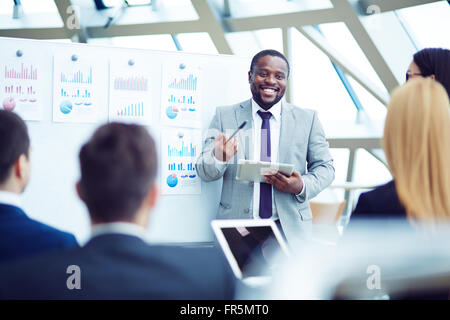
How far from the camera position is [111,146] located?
1173 millimetres

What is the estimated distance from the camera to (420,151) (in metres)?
1.34

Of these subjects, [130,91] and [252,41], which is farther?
[252,41]

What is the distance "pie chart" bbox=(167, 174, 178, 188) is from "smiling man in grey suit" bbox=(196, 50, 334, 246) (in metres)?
0.21

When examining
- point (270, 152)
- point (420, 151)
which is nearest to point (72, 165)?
point (270, 152)

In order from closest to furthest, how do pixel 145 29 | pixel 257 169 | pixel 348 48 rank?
pixel 257 169
pixel 348 48
pixel 145 29

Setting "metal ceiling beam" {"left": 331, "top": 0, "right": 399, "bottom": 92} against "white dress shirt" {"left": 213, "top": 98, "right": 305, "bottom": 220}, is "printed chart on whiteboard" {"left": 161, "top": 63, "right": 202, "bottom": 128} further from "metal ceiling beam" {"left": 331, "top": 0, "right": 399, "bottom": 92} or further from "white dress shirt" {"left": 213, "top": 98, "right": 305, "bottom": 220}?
"metal ceiling beam" {"left": 331, "top": 0, "right": 399, "bottom": 92}

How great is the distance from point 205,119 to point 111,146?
59.2 inches

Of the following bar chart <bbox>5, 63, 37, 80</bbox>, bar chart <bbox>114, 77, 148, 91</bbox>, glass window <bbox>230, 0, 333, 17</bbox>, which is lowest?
bar chart <bbox>114, 77, 148, 91</bbox>

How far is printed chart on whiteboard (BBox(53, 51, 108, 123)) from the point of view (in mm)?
2398

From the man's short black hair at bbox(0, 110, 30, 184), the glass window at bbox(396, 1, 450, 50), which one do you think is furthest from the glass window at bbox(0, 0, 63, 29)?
the man's short black hair at bbox(0, 110, 30, 184)

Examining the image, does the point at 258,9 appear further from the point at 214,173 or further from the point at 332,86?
the point at 214,173

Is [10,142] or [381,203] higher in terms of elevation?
[10,142]

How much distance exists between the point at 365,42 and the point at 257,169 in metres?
4.46

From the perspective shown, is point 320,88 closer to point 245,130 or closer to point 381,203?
point 245,130
